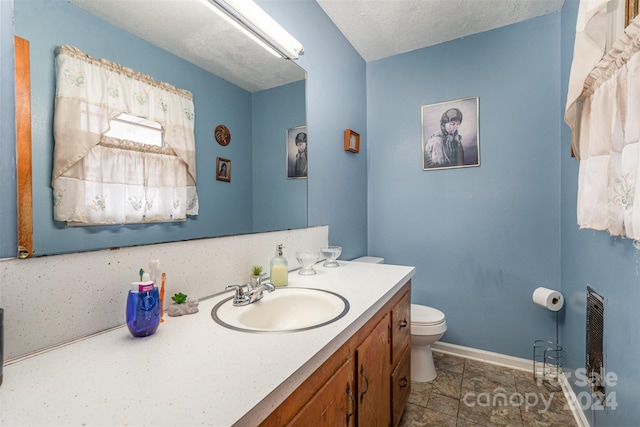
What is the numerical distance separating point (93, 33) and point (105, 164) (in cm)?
36

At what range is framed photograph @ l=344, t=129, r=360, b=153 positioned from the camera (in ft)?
7.23

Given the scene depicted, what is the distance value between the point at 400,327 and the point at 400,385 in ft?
1.02

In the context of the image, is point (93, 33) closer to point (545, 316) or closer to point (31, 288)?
point (31, 288)

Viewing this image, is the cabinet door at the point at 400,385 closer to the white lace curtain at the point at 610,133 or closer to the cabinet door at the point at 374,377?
the cabinet door at the point at 374,377

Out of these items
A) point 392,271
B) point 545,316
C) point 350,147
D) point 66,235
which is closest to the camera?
point 66,235

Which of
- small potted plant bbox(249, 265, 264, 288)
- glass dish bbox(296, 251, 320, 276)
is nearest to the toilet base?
glass dish bbox(296, 251, 320, 276)

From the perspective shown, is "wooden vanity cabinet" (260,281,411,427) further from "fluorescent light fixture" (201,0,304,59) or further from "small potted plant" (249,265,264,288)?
"fluorescent light fixture" (201,0,304,59)

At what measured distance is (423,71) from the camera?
2.40m

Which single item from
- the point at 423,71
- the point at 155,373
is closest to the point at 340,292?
the point at 155,373

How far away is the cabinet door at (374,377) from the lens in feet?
3.28

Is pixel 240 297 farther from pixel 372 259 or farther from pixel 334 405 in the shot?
pixel 372 259

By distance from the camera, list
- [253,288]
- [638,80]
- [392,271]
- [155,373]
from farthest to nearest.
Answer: [392,271] → [253,288] → [638,80] → [155,373]

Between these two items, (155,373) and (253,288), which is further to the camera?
(253,288)

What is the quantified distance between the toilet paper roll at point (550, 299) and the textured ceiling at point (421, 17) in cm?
191
